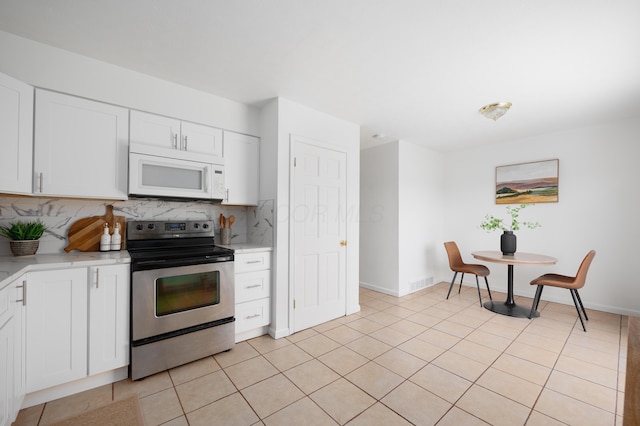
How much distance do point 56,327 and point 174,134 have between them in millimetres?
1707

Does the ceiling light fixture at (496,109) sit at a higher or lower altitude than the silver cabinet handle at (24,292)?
higher

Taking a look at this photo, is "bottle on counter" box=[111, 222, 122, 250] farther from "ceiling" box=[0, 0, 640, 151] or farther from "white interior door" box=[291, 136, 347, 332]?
"white interior door" box=[291, 136, 347, 332]

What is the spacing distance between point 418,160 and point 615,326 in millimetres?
3153

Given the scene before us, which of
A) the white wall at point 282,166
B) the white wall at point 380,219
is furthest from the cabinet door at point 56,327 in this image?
the white wall at point 380,219

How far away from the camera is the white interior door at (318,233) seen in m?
3.03

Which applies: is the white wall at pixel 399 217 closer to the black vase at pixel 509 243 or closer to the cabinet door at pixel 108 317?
the black vase at pixel 509 243

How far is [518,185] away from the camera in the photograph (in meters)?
4.36

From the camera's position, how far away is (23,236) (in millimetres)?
2109

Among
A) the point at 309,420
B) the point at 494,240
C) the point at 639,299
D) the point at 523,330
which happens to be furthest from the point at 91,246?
the point at 639,299

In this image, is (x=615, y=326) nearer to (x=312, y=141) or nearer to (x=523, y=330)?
(x=523, y=330)

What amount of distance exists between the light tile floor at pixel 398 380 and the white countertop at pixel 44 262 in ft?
3.00

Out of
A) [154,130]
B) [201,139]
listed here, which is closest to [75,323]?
[154,130]

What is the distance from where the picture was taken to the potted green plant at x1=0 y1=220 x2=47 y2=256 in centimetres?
208

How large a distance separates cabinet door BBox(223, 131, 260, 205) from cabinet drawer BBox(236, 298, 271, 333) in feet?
3.47
